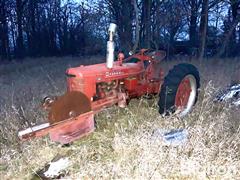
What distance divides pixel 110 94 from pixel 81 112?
75cm

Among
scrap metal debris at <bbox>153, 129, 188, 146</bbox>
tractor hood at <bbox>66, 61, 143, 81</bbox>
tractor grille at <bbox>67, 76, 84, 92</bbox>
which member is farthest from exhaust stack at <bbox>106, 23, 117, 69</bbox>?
scrap metal debris at <bbox>153, 129, 188, 146</bbox>

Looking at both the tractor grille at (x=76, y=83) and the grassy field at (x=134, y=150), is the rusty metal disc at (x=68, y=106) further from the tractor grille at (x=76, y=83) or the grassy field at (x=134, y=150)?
the grassy field at (x=134, y=150)

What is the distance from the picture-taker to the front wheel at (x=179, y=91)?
423 cm

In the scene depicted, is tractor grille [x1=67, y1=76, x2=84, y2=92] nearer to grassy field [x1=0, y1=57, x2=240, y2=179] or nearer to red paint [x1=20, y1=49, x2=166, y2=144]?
red paint [x1=20, y1=49, x2=166, y2=144]

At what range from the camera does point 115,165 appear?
3092 mm

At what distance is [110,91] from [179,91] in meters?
1.09

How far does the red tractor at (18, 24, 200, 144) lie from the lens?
3.49 metres

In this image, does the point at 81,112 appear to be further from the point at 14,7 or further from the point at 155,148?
the point at 14,7

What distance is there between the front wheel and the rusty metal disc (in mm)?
1141

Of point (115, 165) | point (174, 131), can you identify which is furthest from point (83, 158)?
point (174, 131)

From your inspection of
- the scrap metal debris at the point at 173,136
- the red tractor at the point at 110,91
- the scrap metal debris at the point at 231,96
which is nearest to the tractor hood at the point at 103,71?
the red tractor at the point at 110,91

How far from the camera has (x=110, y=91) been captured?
4.31 m

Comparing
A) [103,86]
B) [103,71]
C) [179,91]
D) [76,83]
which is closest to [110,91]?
[103,86]

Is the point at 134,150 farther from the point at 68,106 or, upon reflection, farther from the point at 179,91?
the point at 179,91
